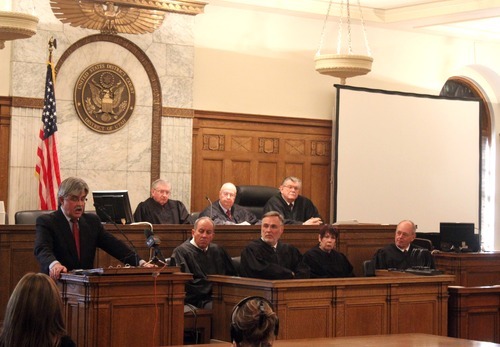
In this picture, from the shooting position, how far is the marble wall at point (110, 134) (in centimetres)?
1227

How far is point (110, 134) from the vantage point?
13008 mm

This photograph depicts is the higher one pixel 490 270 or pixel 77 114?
pixel 77 114

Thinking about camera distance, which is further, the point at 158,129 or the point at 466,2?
the point at 466,2

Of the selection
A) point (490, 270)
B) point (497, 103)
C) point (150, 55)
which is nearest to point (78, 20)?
point (150, 55)

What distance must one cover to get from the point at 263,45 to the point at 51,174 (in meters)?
4.17

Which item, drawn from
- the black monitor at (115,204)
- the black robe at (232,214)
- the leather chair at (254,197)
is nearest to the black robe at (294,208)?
the black robe at (232,214)

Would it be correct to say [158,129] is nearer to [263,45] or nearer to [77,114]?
[77,114]

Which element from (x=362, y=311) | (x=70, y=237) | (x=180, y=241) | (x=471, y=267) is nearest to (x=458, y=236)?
(x=471, y=267)

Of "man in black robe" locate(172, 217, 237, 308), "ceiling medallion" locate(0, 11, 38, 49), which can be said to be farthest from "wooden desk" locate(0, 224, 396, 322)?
"ceiling medallion" locate(0, 11, 38, 49)

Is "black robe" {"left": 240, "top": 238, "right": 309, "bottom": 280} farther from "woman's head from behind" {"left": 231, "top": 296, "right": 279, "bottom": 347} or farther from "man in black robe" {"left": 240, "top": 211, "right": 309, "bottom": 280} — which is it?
"woman's head from behind" {"left": 231, "top": 296, "right": 279, "bottom": 347}

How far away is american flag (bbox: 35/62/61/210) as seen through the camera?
11.6m

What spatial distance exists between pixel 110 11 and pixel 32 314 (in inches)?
336

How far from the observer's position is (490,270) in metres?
12.7

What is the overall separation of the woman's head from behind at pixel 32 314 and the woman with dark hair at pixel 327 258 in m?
6.50
